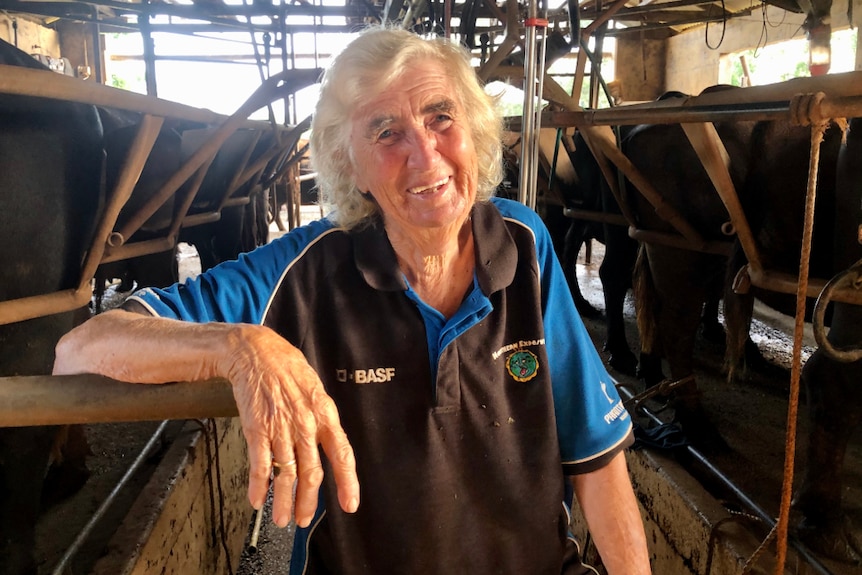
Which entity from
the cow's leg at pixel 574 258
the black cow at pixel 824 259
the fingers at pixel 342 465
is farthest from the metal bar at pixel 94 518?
the cow's leg at pixel 574 258

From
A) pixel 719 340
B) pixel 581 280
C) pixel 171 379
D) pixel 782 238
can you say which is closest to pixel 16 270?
pixel 171 379

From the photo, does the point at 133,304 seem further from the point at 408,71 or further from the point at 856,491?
the point at 856,491

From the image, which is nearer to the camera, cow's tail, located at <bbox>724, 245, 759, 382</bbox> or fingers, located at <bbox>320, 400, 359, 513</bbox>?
fingers, located at <bbox>320, 400, 359, 513</bbox>

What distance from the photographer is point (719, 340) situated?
4434 millimetres

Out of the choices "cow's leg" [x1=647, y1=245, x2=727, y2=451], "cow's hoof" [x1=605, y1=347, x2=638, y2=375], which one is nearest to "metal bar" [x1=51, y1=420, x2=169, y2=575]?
"cow's leg" [x1=647, y1=245, x2=727, y2=451]

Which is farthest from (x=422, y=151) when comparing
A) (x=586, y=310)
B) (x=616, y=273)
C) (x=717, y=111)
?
(x=586, y=310)

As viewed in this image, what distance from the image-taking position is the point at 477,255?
1.31 metres

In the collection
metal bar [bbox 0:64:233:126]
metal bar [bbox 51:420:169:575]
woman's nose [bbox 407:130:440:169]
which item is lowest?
metal bar [bbox 51:420:169:575]

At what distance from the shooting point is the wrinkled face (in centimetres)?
125

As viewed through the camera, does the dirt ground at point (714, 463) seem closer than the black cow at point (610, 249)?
Yes

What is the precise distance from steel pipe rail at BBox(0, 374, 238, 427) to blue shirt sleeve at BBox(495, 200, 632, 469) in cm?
79

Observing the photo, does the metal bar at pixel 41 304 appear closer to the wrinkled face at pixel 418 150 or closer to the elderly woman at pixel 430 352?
the elderly woman at pixel 430 352

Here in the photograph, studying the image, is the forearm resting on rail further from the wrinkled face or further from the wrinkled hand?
the wrinkled face

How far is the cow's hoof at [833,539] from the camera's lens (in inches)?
75.9
